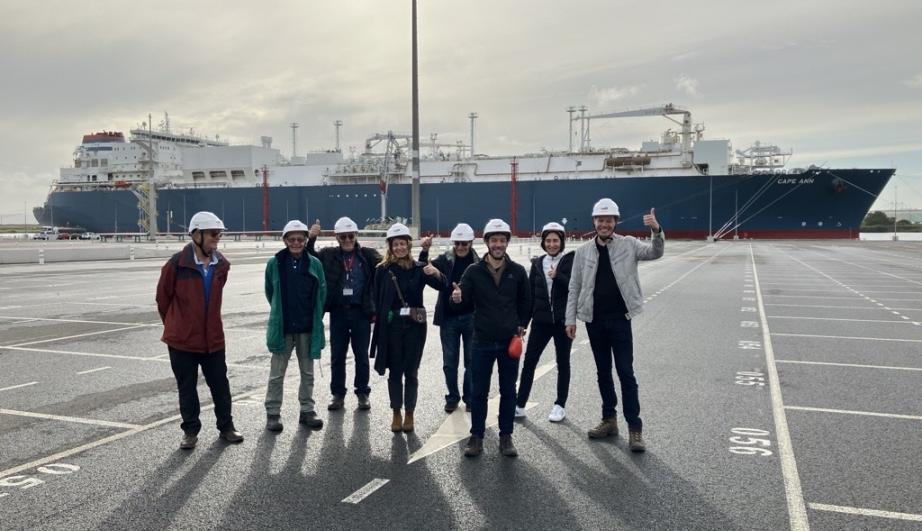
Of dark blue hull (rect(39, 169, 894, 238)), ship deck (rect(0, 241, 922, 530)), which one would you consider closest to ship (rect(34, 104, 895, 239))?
dark blue hull (rect(39, 169, 894, 238))

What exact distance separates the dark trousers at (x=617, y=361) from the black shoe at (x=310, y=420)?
248 cm

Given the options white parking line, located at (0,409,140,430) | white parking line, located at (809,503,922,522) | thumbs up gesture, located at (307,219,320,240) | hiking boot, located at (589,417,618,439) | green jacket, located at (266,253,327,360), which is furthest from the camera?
thumbs up gesture, located at (307,219,320,240)

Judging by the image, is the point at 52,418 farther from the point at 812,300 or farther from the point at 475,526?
the point at 812,300

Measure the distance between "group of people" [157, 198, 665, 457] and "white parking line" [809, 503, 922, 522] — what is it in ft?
4.68

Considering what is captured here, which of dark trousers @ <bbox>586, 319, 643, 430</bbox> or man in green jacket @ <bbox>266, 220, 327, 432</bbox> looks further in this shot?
man in green jacket @ <bbox>266, 220, 327, 432</bbox>

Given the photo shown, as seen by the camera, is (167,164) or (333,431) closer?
(333,431)

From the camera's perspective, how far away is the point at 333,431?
5.82 metres

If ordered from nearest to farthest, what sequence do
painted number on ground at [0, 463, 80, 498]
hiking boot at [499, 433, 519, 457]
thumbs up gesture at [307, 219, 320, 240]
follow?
painted number on ground at [0, 463, 80, 498] → hiking boot at [499, 433, 519, 457] → thumbs up gesture at [307, 219, 320, 240]

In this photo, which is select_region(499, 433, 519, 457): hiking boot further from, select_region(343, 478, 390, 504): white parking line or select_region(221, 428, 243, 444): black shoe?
select_region(221, 428, 243, 444): black shoe

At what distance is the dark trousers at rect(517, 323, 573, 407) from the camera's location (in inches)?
244

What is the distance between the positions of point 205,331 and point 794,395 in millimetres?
5808

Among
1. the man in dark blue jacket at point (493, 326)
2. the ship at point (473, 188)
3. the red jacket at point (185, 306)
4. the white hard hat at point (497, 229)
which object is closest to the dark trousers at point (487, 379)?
the man in dark blue jacket at point (493, 326)

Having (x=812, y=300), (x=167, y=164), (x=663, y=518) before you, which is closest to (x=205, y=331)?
(x=663, y=518)

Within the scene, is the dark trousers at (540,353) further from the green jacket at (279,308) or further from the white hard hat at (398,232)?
the green jacket at (279,308)
